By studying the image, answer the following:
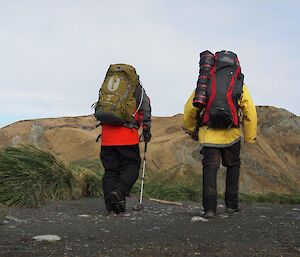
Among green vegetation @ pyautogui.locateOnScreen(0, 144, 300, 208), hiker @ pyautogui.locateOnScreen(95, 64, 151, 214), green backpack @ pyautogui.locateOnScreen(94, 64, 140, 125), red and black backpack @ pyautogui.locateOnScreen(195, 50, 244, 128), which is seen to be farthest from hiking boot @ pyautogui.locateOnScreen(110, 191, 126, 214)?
red and black backpack @ pyautogui.locateOnScreen(195, 50, 244, 128)

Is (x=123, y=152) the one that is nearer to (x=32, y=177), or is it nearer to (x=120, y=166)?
(x=120, y=166)

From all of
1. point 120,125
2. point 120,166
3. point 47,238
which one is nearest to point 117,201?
point 120,166

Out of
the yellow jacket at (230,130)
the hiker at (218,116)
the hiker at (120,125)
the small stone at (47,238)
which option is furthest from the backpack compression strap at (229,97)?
the small stone at (47,238)

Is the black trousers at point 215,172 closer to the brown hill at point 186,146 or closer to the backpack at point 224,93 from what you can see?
the backpack at point 224,93

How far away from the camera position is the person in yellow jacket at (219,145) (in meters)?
5.57

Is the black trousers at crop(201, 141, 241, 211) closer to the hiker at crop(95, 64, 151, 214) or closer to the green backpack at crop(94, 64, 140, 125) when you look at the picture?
the hiker at crop(95, 64, 151, 214)

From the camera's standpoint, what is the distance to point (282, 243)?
3971 mm

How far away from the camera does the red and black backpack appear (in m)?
5.48

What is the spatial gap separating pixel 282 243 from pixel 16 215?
2.98 metres

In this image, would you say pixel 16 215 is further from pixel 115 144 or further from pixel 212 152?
pixel 212 152

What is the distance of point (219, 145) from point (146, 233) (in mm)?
1727

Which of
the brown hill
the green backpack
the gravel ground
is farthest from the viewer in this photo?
the brown hill

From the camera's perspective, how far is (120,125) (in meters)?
5.99

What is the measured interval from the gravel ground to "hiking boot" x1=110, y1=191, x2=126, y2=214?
5.8 inches
